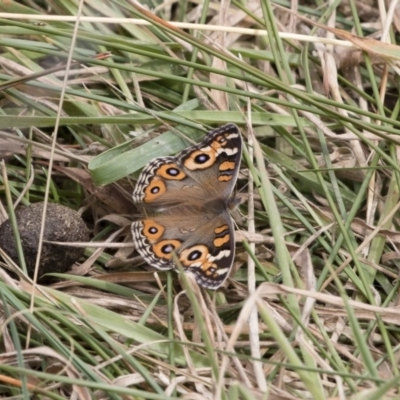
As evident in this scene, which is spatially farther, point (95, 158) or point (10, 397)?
point (95, 158)

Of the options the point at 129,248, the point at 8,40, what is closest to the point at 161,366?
the point at 129,248

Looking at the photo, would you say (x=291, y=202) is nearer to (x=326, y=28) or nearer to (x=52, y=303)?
(x=326, y=28)

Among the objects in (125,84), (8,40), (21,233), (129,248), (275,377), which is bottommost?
(275,377)

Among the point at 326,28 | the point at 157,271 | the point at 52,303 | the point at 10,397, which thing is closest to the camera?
the point at 10,397

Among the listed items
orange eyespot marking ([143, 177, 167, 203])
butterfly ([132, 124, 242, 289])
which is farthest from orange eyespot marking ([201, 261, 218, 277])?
orange eyespot marking ([143, 177, 167, 203])

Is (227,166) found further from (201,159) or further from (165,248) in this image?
(165,248)

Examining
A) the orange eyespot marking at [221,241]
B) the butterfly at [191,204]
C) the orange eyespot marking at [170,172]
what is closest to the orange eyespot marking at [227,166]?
the butterfly at [191,204]

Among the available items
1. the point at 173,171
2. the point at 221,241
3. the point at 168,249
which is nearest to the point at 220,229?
the point at 221,241
